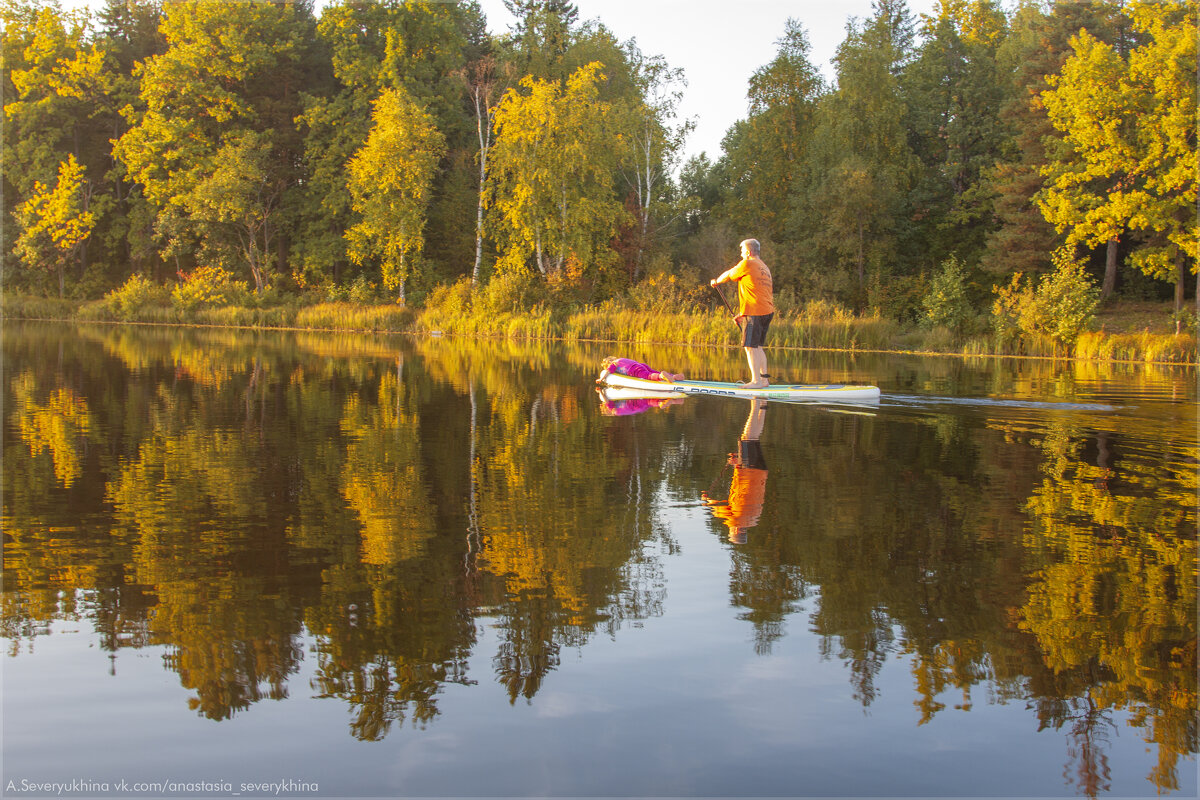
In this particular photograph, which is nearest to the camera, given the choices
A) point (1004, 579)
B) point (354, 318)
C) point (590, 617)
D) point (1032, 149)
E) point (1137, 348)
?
point (590, 617)

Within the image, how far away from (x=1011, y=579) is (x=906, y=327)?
120 ft

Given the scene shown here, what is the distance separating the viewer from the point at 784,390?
1648cm

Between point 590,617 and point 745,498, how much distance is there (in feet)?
11.0

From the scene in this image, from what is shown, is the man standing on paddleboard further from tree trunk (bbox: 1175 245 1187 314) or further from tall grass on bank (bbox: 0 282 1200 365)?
tree trunk (bbox: 1175 245 1187 314)

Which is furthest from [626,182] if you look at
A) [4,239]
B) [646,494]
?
[646,494]

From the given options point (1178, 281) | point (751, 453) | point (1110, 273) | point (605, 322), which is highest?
point (1110, 273)

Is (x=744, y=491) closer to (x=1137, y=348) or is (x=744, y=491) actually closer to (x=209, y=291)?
(x=1137, y=348)

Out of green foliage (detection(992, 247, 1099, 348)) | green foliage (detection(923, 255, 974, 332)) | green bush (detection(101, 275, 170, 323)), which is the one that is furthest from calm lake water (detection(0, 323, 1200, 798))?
green bush (detection(101, 275, 170, 323))

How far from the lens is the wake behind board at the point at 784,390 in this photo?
1628 centimetres

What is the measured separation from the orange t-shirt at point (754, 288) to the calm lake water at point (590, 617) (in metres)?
5.50

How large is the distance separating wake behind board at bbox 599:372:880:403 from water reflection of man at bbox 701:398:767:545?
4.01 meters

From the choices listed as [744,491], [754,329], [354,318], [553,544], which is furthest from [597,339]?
[553,544]

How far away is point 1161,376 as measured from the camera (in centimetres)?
2403

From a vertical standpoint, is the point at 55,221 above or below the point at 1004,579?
above
